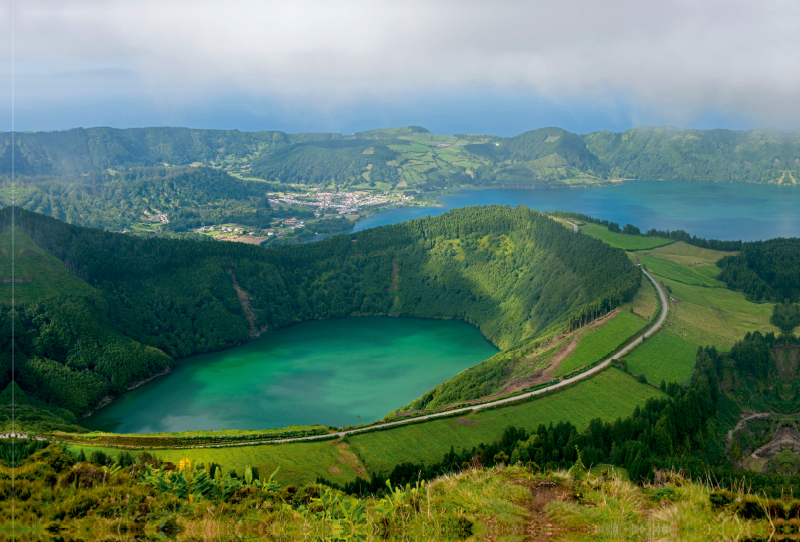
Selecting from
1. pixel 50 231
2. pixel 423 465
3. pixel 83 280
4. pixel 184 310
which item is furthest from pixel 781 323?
pixel 50 231

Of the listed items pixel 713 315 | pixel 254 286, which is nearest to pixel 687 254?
pixel 713 315

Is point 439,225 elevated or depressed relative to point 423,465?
elevated

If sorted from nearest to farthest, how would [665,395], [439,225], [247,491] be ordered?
1. [247,491]
2. [665,395]
3. [439,225]

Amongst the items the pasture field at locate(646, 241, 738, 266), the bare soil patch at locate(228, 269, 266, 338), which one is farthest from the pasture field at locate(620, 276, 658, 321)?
the bare soil patch at locate(228, 269, 266, 338)

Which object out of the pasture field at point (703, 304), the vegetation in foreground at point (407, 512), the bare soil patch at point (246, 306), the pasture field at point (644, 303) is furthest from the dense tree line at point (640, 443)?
the bare soil patch at point (246, 306)

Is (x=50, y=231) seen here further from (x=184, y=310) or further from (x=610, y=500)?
(x=610, y=500)

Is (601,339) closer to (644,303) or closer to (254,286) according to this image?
(644,303)
